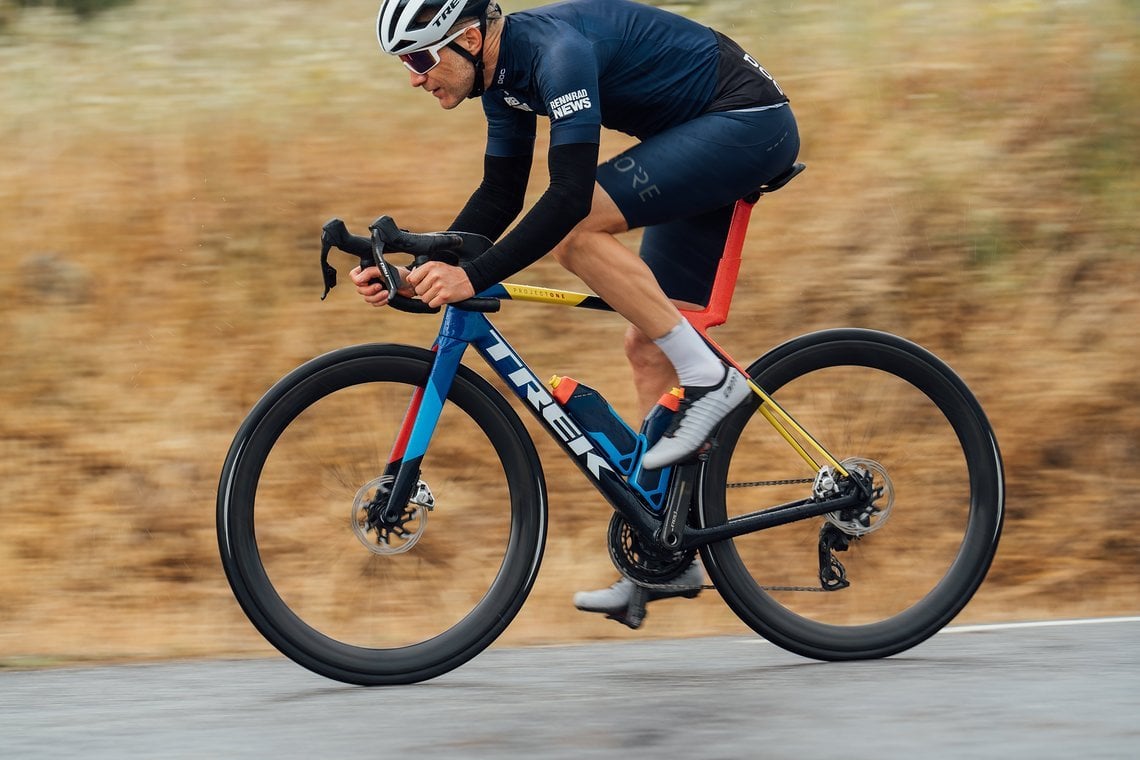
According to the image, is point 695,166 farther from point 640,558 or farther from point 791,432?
point 640,558

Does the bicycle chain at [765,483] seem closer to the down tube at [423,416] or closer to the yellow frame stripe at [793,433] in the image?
the yellow frame stripe at [793,433]

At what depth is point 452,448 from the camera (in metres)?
4.28

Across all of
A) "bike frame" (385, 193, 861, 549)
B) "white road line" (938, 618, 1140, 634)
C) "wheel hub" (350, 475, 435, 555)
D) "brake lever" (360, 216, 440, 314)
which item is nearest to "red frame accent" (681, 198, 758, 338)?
"bike frame" (385, 193, 861, 549)

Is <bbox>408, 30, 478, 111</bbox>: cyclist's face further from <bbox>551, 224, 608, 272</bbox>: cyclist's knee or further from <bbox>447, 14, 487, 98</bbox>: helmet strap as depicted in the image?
<bbox>551, 224, 608, 272</bbox>: cyclist's knee

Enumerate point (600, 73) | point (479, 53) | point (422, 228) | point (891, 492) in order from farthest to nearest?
point (422, 228), point (891, 492), point (600, 73), point (479, 53)

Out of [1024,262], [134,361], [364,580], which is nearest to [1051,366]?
[1024,262]

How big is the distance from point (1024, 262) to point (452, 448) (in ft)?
11.8

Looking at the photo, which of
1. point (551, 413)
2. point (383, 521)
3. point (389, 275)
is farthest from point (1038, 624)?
point (389, 275)

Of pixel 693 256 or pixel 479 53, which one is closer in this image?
pixel 479 53

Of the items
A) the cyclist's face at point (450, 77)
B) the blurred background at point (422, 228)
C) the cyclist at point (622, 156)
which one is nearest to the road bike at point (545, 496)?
the cyclist at point (622, 156)

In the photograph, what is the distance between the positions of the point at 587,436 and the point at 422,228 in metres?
2.88

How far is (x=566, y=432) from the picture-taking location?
4312 mm

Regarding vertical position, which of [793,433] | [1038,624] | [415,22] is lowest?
[1038,624]

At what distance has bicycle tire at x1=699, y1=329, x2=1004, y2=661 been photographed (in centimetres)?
442
